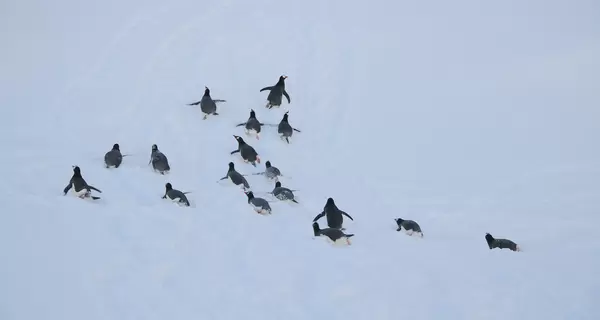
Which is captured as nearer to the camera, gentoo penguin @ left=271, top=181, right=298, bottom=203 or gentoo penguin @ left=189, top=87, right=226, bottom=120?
gentoo penguin @ left=271, top=181, right=298, bottom=203

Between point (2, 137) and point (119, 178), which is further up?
point (2, 137)

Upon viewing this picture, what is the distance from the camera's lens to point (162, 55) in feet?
46.7

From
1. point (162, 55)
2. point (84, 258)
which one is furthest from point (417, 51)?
point (84, 258)

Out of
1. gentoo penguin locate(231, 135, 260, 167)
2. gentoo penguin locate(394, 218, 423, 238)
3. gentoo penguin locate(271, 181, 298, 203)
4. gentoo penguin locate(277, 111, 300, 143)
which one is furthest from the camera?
gentoo penguin locate(277, 111, 300, 143)

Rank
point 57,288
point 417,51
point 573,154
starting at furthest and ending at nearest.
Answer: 1. point 417,51
2. point 573,154
3. point 57,288

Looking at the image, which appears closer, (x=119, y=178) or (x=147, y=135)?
(x=119, y=178)

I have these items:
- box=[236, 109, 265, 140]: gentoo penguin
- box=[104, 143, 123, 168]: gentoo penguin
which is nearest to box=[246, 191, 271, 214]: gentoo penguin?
box=[104, 143, 123, 168]: gentoo penguin

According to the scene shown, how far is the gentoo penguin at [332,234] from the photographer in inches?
328

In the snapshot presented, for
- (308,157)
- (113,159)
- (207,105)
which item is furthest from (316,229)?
(207,105)

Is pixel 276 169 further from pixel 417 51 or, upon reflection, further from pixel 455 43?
pixel 455 43

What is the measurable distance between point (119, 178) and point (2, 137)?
258 cm

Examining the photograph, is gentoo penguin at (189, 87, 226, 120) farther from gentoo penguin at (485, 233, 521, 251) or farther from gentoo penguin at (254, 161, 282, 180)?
gentoo penguin at (485, 233, 521, 251)

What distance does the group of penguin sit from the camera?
837cm

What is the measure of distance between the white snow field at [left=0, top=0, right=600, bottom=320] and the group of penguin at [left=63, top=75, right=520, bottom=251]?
152 mm
